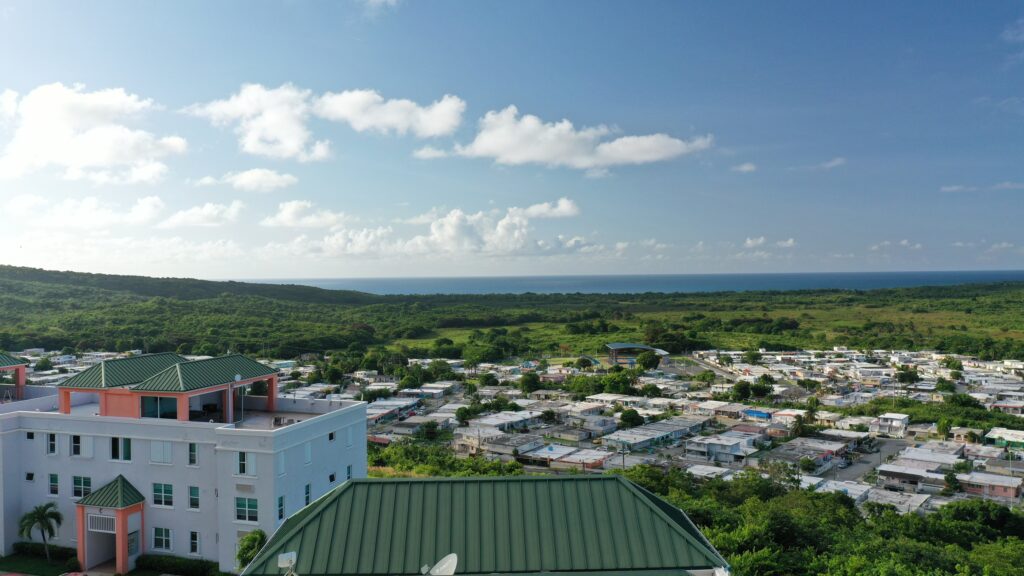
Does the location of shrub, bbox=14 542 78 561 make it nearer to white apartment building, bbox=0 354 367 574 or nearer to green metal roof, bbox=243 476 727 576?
white apartment building, bbox=0 354 367 574

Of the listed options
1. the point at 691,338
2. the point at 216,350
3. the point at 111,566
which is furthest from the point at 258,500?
the point at 691,338

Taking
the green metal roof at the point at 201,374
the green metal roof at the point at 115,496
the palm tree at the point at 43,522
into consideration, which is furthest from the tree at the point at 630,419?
the palm tree at the point at 43,522

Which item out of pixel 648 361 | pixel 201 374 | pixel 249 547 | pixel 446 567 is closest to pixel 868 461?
pixel 648 361

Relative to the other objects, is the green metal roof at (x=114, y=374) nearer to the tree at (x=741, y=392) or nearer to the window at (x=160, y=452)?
the window at (x=160, y=452)

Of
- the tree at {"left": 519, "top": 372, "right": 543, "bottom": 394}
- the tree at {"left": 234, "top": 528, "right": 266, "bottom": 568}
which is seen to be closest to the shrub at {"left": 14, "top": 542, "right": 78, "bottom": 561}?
the tree at {"left": 234, "top": 528, "right": 266, "bottom": 568}

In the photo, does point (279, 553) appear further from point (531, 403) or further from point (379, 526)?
point (531, 403)
